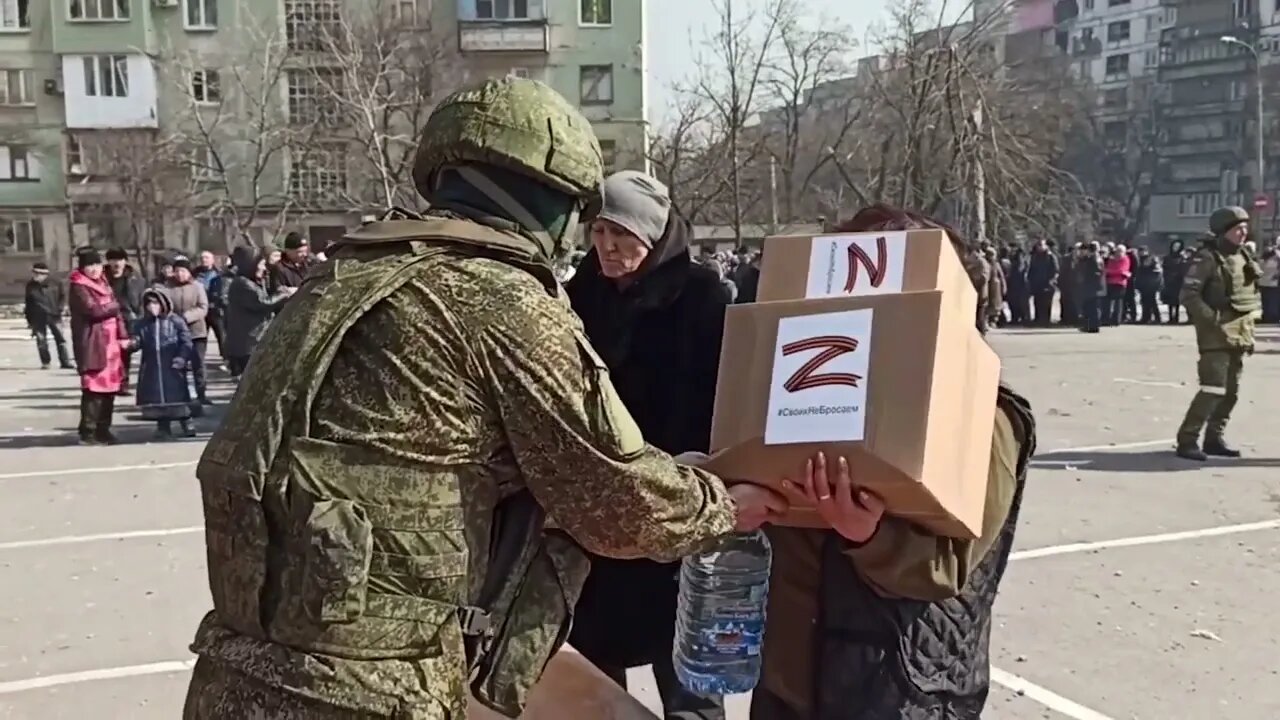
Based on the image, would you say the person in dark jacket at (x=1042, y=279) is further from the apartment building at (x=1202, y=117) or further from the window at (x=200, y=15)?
the apartment building at (x=1202, y=117)

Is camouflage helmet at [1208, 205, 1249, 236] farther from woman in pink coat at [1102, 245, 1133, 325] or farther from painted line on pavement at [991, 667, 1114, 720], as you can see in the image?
woman in pink coat at [1102, 245, 1133, 325]

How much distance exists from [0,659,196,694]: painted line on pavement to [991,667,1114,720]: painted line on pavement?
3217mm

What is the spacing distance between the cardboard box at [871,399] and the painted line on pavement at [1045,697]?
2.67 meters

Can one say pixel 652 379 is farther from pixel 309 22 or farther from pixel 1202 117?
pixel 1202 117

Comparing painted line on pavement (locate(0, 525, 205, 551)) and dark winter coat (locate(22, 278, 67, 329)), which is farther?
dark winter coat (locate(22, 278, 67, 329))

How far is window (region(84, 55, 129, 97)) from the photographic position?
46.7 meters

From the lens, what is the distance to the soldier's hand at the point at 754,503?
214 centimetres

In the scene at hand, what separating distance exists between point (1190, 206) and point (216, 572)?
86.2m

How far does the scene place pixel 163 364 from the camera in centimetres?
1145

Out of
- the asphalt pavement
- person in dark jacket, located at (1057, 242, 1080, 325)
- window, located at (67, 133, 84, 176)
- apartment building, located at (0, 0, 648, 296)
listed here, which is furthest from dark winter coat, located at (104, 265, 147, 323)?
window, located at (67, 133, 84, 176)

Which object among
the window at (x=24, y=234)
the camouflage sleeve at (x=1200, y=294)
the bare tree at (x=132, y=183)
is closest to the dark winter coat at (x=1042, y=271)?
the camouflage sleeve at (x=1200, y=294)

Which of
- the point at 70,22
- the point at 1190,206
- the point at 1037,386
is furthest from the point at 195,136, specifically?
the point at 1190,206

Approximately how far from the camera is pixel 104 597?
6.09m

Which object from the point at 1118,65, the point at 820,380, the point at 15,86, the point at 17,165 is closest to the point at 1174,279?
the point at 820,380
